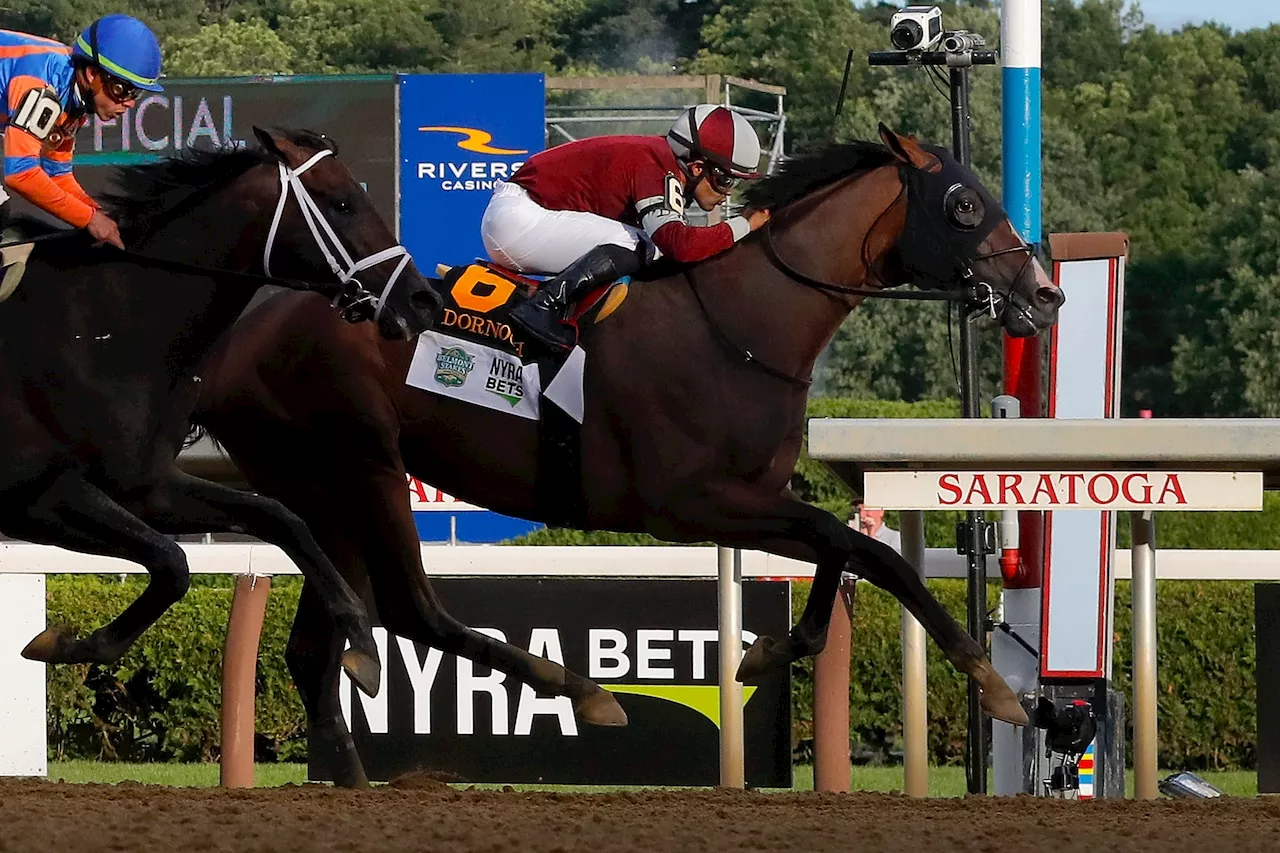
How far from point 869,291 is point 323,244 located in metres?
1.40

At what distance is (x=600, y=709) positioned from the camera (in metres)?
5.21

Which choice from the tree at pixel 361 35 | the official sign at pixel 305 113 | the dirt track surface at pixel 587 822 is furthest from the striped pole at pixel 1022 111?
the tree at pixel 361 35

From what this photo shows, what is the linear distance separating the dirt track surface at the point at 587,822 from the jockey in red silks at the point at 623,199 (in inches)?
49.4

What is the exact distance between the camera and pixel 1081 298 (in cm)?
622

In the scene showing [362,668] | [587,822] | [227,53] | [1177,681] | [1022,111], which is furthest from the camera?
[227,53]

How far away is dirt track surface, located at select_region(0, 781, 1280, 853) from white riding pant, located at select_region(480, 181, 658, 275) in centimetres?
132

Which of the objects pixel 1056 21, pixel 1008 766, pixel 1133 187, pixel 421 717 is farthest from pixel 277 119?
pixel 1056 21

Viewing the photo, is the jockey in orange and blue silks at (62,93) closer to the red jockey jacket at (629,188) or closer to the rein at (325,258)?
the rein at (325,258)

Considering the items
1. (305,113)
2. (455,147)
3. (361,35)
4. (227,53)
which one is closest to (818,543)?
(455,147)

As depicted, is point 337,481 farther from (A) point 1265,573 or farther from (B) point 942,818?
(A) point 1265,573

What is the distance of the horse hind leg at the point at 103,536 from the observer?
4.50 metres

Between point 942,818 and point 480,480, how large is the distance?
1.48 meters

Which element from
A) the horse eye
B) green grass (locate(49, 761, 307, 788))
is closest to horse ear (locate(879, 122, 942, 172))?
→ the horse eye

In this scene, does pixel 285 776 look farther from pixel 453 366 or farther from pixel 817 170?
pixel 817 170
